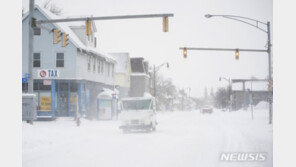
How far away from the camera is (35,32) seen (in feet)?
41.8

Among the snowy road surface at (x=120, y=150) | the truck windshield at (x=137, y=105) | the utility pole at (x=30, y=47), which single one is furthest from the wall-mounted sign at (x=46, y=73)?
the truck windshield at (x=137, y=105)

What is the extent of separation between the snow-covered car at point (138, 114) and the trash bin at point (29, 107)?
784 centimetres

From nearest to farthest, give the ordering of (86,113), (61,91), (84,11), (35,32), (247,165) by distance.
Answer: (247,165)
(84,11)
(35,32)
(61,91)
(86,113)

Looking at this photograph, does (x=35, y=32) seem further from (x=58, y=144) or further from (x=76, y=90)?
(x=58, y=144)

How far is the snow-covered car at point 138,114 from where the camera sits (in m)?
19.2

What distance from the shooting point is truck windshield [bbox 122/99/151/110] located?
19.7m

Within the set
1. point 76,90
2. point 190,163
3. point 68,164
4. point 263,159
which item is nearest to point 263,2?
point 263,159

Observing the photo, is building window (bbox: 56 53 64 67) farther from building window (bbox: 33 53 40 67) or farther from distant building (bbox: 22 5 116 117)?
building window (bbox: 33 53 40 67)

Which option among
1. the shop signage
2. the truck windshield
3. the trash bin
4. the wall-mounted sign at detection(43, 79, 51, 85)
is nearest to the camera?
the trash bin

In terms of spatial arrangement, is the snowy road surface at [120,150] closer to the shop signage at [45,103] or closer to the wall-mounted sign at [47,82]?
the shop signage at [45,103]

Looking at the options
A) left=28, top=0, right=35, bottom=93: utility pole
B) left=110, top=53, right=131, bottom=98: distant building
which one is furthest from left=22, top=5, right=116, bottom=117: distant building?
left=110, top=53, right=131, bottom=98: distant building

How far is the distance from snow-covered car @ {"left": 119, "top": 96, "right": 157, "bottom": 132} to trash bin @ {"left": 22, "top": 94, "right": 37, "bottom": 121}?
784cm
